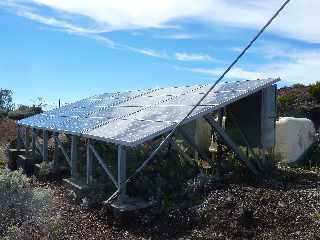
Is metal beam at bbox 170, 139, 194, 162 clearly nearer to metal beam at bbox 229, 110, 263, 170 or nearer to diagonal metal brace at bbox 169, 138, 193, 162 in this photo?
diagonal metal brace at bbox 169, 138, 193, 162

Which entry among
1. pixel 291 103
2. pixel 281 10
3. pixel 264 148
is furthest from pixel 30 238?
pixel 291 103

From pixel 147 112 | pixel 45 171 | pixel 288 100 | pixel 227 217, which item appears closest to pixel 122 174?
pixel 227 217

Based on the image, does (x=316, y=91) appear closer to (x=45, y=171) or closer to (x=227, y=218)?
(x=45, y=171)

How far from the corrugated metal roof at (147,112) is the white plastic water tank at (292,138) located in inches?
110

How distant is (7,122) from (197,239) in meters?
27.7

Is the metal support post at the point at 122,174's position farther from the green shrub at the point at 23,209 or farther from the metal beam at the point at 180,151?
the metal beam at the point at 180,151

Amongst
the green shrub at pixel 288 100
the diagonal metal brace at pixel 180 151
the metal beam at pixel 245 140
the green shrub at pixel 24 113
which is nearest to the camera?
the metal beam at pixel 245 140

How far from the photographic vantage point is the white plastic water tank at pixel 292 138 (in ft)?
48.6

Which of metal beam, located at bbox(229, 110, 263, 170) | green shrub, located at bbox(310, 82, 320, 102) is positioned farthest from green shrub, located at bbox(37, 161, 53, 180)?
green shrub, located at bbox(310, 82, 320, 102)

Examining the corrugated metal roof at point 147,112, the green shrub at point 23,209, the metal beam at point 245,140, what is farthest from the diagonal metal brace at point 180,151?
the green shrub at point 23,209

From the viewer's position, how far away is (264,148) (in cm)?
1233

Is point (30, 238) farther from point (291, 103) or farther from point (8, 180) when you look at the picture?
point (291, 103)

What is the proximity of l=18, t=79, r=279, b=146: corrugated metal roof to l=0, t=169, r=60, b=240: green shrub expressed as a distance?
7.69 feet

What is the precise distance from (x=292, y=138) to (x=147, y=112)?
4803 mm
